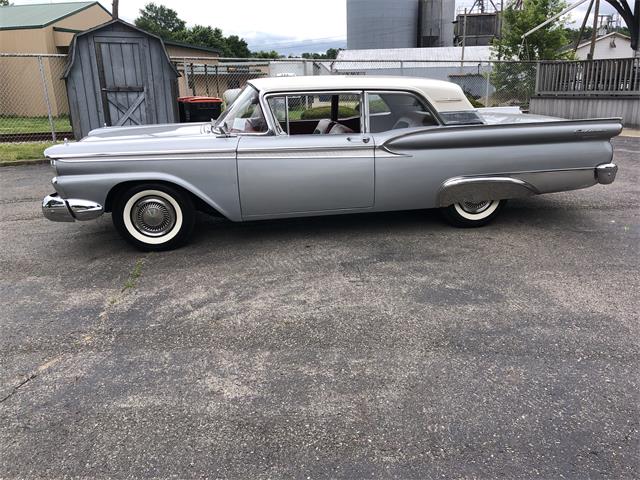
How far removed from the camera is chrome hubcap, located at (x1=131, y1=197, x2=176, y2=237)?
4625 mm

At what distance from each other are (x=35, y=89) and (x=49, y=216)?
74.7 ft

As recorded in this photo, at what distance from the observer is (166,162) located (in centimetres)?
448

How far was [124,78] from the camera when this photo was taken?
32.9 ft

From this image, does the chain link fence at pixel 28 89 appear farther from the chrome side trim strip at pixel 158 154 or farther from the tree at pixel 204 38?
the tree at pixel 204 38

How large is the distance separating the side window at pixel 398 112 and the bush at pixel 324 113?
0.29m

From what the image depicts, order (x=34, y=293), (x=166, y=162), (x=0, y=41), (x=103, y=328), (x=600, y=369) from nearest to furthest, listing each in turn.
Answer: (x=600, y=369), (x=103, y=328), (x=34, y=293), (x=166, y=162), (x=0, y=41)

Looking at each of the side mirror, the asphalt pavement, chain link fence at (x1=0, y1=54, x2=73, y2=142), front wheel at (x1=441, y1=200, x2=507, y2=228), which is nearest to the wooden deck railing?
the asphalt pavement

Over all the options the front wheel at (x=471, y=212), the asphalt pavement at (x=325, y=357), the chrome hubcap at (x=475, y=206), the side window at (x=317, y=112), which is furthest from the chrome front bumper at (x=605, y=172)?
the side window at (x=317, y=112)

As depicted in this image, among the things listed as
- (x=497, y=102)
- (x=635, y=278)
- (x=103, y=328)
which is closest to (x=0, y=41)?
(x=497, y=102)

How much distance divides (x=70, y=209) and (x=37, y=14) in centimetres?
2938

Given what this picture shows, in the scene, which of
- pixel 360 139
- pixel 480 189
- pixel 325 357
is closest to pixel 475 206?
pixel 480 189

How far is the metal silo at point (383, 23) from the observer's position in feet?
176

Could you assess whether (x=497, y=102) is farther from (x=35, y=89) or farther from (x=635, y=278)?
(x=35, y=89)

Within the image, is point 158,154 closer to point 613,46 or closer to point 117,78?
point 117,78
